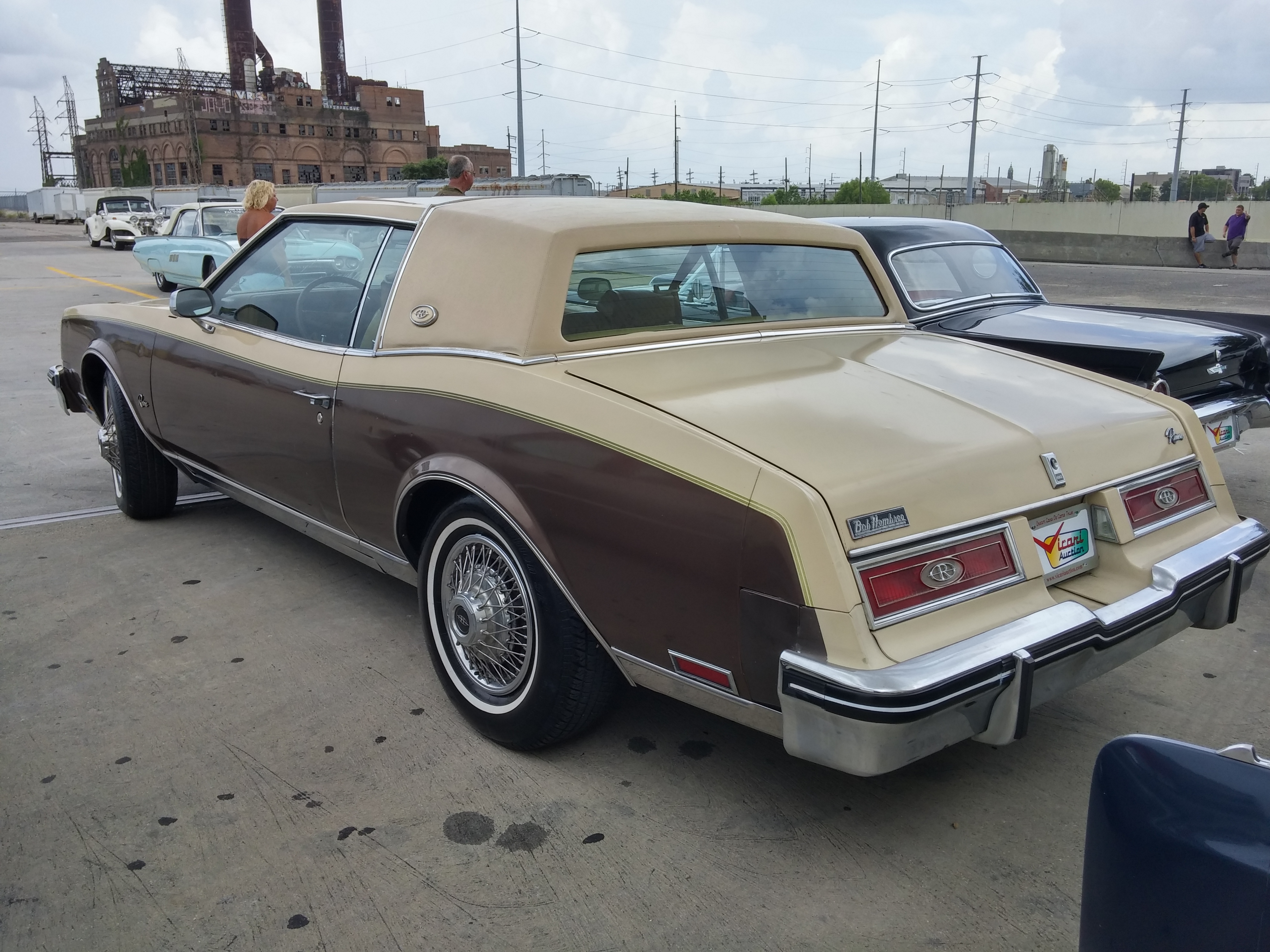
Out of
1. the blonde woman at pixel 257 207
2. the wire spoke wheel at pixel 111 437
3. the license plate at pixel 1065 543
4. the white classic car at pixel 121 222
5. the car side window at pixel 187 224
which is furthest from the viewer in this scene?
the white classic car at pixel 121 222

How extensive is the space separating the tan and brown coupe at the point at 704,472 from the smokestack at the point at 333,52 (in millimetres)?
99135

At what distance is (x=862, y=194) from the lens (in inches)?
2672

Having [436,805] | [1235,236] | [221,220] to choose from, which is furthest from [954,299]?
[1235,236]

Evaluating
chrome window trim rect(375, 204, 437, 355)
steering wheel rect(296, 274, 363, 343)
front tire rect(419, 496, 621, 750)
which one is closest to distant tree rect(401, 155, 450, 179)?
steering wheel rect(296, 274, 363, 343)

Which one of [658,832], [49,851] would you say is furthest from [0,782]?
[658,832]

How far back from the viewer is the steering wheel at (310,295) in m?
3.82

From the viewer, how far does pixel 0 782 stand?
9.64ft

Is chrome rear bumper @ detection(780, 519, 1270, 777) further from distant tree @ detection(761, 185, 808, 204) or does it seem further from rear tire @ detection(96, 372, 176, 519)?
distant tree @ detection(761, 185, 808, 204)

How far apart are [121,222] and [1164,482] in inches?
1324

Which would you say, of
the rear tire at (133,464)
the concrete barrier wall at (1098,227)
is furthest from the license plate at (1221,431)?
the concrete barrier wall at (1098,227)

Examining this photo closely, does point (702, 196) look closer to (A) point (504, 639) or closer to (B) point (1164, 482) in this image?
(B) point (1164, 482)

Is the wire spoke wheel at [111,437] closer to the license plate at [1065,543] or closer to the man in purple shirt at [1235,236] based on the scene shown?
the license plate at [1065,543]

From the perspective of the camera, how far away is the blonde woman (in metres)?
9.06

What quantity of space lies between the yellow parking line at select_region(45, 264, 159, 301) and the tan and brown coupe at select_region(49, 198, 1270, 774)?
12458 mm
